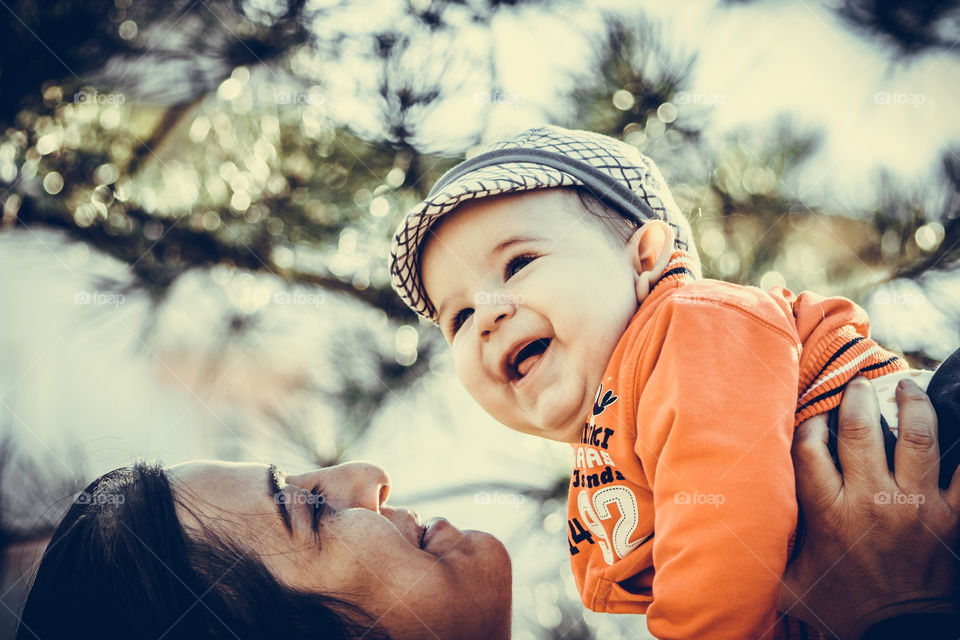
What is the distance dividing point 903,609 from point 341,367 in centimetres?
145

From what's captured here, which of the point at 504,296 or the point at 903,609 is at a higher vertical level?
the point at 504,296

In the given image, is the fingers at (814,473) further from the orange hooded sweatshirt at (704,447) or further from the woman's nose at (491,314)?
the woman's nose at (491,314)

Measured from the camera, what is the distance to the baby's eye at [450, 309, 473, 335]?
1.30 metres

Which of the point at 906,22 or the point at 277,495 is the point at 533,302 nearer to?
the point at 277,495

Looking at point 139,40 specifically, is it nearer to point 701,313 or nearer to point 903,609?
point 701,313

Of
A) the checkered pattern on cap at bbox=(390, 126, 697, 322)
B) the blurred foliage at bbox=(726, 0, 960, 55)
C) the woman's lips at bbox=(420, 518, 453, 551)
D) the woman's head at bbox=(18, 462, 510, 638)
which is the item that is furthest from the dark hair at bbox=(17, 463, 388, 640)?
the blurred foliage at bbox=(726, 0, 960, 55)

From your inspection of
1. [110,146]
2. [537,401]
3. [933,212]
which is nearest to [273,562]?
[537,401]

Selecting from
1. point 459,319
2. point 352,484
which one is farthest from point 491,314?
point 352,484

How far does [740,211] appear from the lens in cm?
196

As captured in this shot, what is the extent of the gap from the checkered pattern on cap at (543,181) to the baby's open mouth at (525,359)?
274mm

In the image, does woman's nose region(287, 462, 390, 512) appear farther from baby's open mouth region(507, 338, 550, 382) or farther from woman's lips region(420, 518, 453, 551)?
baby's open mouth region(507, 338, 550, 382)

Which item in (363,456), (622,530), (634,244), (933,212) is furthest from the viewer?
(363,456)

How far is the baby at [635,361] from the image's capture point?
34.4 inches

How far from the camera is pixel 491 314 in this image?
1152 mm
